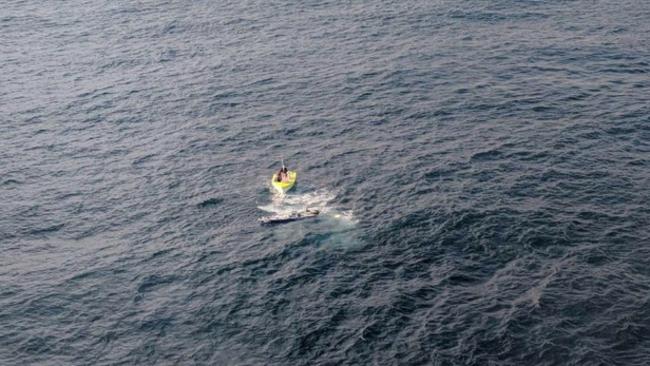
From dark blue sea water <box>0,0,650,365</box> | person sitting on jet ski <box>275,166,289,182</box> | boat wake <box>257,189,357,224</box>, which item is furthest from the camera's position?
person sitting on jet ski <box>275,166,289,182</box>

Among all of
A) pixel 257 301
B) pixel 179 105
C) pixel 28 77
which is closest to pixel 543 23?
pixel 179 105

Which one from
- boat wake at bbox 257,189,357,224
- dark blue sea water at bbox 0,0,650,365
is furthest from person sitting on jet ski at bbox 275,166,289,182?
dark blue sea water at bbox 0,0,650,365

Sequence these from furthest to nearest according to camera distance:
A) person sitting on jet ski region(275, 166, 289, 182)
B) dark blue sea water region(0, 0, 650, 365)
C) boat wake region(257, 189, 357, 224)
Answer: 1. person sitting on jet ski region(275, 166, 289, 182)
2. boat wake region(257, 189, 357, 224)
3. dark blue sea water region(0, 0, 650, 365)

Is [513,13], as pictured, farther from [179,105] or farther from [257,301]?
[257,301]

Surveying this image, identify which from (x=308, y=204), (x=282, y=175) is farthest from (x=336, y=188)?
(x=282, y=175)

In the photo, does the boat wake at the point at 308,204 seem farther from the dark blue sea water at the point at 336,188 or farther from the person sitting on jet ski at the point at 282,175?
the person sitting on jet ski at the point at 282,175

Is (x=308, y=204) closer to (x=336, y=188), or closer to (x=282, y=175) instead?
(x=336, y=188)

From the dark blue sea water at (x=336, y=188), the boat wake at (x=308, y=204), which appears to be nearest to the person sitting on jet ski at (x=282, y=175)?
the boat wake at (x=308, y=204)

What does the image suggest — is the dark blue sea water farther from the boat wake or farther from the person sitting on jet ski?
the person sitting on jet ski

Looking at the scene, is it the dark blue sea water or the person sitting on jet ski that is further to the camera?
the person sitting on jet ski

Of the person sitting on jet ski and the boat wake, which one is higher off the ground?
the person sitting on jet ski

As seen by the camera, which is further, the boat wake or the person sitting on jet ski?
the person sitting on jet ski
